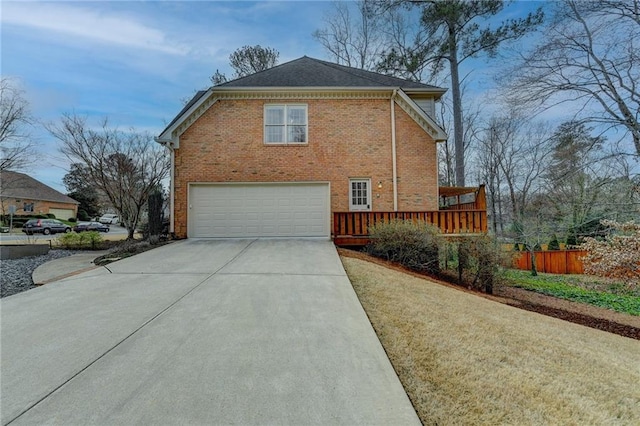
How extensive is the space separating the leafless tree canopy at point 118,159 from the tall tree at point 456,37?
1470 cm

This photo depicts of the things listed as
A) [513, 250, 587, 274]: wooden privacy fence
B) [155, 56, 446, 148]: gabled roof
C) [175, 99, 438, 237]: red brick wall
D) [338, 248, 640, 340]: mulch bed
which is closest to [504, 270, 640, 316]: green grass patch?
[338, 248, 640, 340]: mulch bed

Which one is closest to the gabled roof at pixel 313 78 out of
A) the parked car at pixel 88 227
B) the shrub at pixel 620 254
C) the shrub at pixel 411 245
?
the shrub at pixel 411 245

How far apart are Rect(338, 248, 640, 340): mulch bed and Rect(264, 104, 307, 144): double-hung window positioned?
5.34 meters

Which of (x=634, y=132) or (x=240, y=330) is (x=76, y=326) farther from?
(x=634, y=132)

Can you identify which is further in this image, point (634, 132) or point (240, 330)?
point (634, 132)

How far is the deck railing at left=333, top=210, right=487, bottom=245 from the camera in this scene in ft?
34.7

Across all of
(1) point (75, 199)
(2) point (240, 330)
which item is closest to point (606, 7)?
(2) point (240, 330)

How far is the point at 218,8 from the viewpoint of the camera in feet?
37.1

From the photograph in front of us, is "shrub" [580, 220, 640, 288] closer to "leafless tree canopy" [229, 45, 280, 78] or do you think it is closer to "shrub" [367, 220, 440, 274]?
"shrub" [367, 220, 440, 274]

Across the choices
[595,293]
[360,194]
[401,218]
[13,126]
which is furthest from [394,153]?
[13,126]

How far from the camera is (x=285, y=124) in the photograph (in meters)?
12.1

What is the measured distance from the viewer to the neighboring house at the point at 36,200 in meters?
30.1

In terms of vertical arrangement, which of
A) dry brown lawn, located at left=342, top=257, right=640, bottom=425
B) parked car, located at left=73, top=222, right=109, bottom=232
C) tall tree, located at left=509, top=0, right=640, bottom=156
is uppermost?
tall tree, located at left=509, top=0, right=640, bottom=156

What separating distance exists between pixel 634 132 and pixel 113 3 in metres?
16.1
